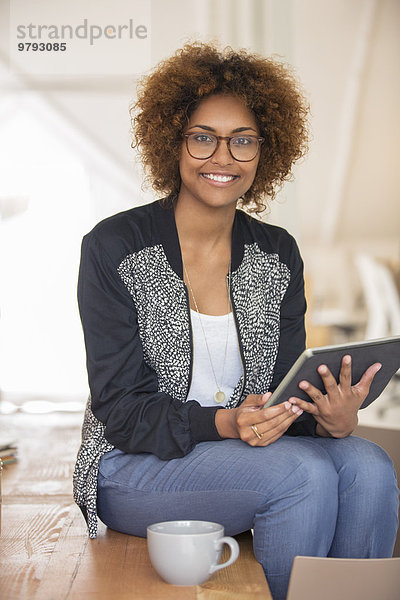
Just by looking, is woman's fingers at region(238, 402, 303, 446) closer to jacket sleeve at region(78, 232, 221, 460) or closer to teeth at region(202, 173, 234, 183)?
jacket sleeve at region(78, 232, 221, 460)

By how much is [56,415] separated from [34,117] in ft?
5.09

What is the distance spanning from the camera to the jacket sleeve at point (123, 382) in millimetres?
1244

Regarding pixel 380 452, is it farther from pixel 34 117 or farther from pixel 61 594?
pixel 34 117

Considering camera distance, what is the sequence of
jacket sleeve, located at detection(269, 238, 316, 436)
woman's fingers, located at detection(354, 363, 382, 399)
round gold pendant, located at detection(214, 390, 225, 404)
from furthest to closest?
1. jacket sleeve, located at detection(269, 238, 316, 436)
2. round gold pendant, located at detection(214, 390, 225, 404)
3. woman's fingers, located at detection(354, 363, 382, 399)

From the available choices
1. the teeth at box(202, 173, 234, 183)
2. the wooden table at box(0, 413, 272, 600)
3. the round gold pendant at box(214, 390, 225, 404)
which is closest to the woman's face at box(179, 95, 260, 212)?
the teeth at box(202, 173, 234, 183)

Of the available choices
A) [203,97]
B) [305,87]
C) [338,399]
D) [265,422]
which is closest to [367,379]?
[338,399]

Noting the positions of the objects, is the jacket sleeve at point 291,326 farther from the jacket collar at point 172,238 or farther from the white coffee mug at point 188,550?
the white coffee mug at point 188,550

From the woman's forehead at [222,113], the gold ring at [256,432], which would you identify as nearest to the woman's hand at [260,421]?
the gold ring at [256,432]

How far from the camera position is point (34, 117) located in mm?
3967

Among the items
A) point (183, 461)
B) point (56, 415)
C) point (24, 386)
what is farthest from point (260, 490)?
point (24, 386)

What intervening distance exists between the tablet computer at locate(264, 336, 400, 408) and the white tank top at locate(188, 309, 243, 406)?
216 mm

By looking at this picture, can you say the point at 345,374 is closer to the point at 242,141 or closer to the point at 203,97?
the point at 242,141

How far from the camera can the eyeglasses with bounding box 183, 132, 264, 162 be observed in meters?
1.43

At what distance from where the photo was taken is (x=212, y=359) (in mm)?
1405
